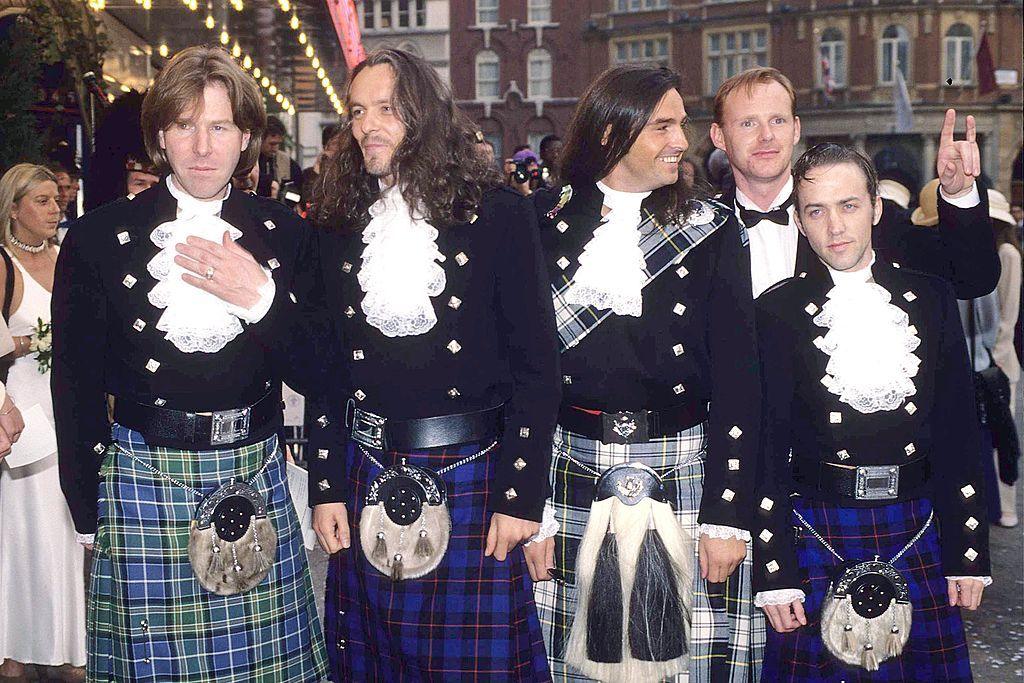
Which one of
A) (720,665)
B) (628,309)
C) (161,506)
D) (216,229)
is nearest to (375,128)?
(216,229)

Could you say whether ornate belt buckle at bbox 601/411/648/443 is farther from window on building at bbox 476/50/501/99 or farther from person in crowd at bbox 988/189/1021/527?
window on building at bbox 476/50/501/99

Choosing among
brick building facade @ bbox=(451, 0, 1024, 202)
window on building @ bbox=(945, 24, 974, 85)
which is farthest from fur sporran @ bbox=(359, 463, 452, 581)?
window on building @ bbox=(945, 24, 974, 85)

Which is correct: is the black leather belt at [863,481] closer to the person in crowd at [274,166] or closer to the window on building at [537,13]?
the person in crowd at [274,166]

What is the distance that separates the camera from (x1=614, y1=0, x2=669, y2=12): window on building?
4044 centimetres

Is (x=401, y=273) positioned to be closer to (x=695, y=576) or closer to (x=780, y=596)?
(x=695, y=576)

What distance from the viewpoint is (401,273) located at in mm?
3084

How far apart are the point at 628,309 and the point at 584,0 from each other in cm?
3969

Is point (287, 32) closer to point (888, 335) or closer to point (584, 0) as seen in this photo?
point (888, 335)

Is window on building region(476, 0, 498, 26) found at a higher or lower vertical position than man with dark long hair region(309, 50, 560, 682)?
higher

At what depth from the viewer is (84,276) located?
3.06 m

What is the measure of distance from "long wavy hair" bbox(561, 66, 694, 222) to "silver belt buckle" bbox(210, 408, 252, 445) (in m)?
1.19

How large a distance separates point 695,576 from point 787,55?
3768cm

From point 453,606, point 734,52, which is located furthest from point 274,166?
point 734,52

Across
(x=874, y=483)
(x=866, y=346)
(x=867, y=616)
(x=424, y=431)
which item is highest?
(x=866, y=346)
